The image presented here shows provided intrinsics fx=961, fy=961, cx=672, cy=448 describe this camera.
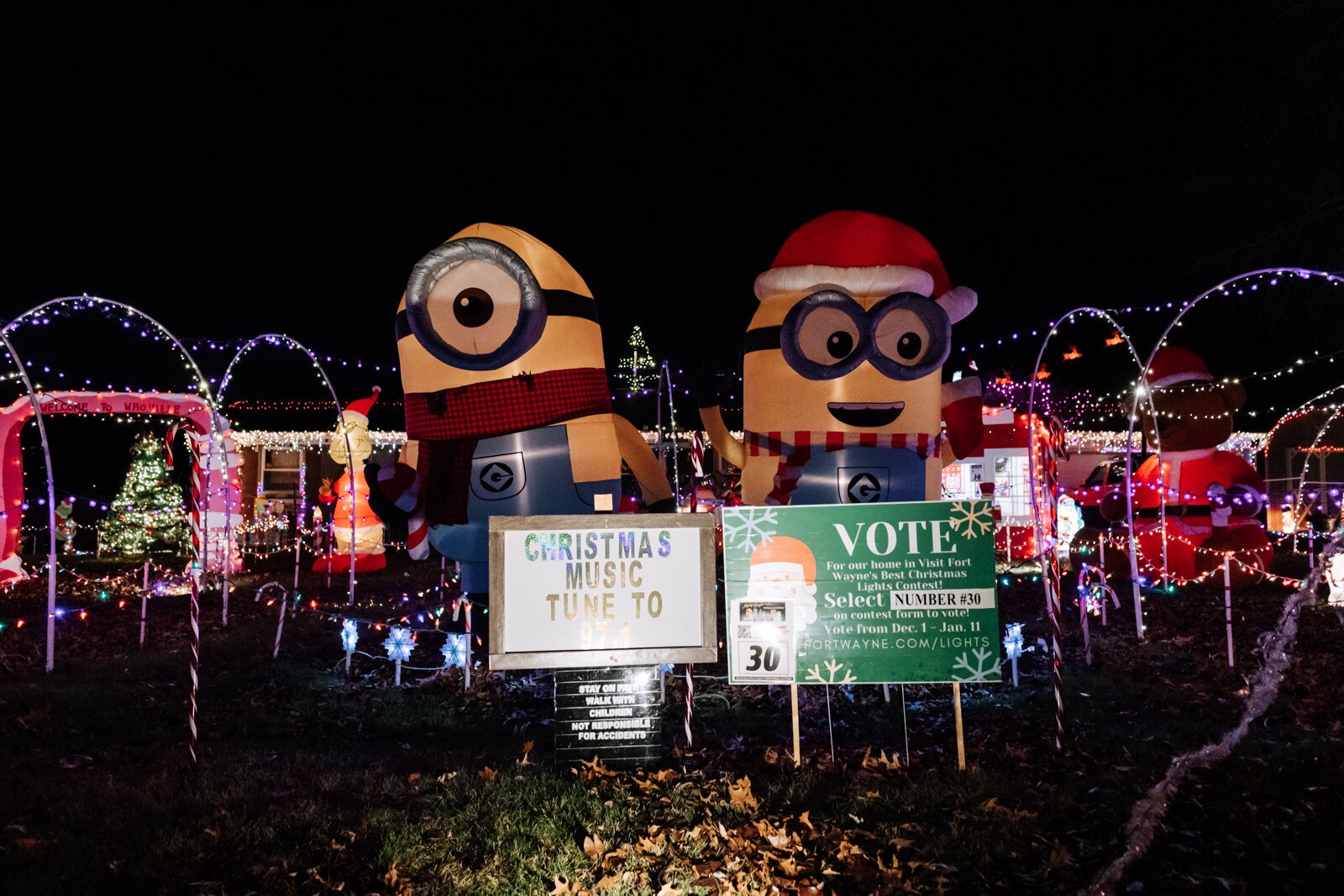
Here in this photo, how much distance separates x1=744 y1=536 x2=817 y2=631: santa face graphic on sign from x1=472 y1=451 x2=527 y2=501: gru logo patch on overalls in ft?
10.9

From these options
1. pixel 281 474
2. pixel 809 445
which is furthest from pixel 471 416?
pixel 281 474

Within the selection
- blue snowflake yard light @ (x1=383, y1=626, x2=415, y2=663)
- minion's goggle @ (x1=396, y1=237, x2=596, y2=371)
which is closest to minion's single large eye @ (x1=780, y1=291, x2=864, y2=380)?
minion's goggle @ (x1=396, y1=237, x2=596, y2=371)

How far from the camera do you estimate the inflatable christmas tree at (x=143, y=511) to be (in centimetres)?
2391

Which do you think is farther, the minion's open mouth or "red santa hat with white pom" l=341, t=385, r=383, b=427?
"red santa hat with white pom" l=341, t=385, r=383, b=427

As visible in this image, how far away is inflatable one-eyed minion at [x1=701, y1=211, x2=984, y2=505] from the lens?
8773 mm

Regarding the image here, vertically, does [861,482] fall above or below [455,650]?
above

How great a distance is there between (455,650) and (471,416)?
95.5 inches

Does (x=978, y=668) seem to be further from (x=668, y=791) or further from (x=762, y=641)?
(x=668, y=791)

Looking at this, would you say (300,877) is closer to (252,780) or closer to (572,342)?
(252,780)

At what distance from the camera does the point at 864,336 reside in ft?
28.7

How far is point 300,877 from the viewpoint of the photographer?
4691mm

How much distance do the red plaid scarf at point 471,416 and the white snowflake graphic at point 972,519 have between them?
13.3 ft

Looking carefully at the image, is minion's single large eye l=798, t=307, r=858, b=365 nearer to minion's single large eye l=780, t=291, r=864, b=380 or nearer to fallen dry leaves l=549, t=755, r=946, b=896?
minion's single large eye l=780, t=291, r=864, b=380

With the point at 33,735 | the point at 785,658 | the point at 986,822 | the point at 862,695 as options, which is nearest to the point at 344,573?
the point at 33,735
